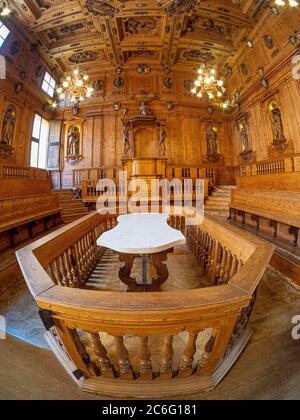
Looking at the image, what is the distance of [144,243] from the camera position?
1866 millimetres

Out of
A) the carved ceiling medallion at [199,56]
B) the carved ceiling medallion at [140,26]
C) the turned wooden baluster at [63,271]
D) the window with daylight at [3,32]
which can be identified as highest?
the carved ceiling medallion at [199,56]

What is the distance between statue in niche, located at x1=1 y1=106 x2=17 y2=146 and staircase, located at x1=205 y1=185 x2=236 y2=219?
917 cm

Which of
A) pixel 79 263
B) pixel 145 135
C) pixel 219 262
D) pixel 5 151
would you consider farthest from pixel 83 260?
pixel 145 135

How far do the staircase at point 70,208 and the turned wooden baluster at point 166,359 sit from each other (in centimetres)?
666

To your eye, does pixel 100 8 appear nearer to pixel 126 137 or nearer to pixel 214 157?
pixel 126 137

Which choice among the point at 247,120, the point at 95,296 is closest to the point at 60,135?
the point at 247,120

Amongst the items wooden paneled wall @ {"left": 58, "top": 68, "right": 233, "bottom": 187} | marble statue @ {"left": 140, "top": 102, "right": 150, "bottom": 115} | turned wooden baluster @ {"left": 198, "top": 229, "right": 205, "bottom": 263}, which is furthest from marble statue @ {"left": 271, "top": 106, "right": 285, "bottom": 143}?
turned wooden baluster @ {"left": 198, "top": 229, "right": 205, "bottom": 263}

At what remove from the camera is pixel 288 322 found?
5.78 feet

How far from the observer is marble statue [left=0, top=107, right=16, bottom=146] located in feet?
27.0

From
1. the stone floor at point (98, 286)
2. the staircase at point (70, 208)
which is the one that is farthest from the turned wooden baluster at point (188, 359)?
the staircase at point (70, 208)

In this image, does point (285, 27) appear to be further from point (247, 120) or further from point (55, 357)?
point (55, 357)

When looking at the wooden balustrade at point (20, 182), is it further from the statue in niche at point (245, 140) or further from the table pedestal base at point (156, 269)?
the statue in niche at point (245, 140)

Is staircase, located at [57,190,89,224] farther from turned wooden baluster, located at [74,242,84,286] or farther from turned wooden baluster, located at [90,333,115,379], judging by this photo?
turned wooden baluster, located at [90,333,115,379]

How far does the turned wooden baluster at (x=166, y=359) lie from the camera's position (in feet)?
3.53
